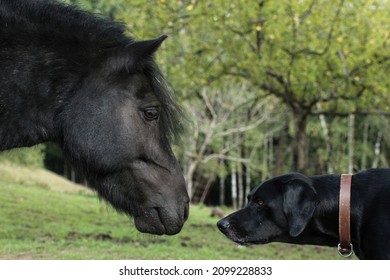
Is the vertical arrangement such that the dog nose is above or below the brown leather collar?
below

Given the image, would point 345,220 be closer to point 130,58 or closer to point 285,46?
point 130,58

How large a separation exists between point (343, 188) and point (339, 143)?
39.8 m

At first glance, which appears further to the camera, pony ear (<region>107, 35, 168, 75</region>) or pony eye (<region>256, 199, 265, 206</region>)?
pony eye (<region>256, 199, 265, 206</region>)

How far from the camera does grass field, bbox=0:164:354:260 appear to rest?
986cm

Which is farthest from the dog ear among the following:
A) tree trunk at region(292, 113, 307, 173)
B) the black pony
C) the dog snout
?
tree trunk at region(292, 113, 307, 173)

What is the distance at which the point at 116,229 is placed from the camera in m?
14.1

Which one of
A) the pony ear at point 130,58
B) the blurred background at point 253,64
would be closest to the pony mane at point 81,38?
the pony ear at point 130,58

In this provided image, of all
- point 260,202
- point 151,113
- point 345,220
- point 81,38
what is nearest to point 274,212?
point 260,202

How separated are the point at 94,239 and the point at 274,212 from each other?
7.29 m

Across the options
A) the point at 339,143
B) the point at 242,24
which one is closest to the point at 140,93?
the point at 242,24

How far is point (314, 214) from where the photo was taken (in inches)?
214

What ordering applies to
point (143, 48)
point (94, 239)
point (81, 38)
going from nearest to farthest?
point (143, 48) → point (81, 38) → point (94, 239)

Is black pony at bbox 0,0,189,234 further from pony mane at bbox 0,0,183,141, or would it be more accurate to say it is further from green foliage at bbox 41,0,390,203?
green foliage at bbox 41,0,390,203

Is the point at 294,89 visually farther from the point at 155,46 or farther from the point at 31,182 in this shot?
the point at 31,182
